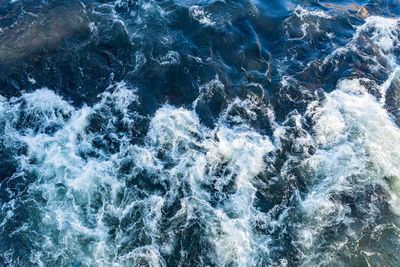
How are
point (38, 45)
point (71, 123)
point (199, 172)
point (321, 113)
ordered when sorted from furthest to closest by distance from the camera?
point (38, 45) → point (321, 113) → point (71, 123) → point (199, 172)

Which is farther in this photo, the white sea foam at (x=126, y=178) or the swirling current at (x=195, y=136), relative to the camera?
the swirling current at (x=195, y=136)

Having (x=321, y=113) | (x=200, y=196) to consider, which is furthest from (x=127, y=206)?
(x=321, y=113)

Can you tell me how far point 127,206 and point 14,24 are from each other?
30.5ft

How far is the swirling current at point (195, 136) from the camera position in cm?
776

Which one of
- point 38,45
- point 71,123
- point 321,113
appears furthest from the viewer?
point 38,45

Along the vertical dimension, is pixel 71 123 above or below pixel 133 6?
below

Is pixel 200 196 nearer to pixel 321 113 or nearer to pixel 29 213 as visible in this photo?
pixel 29 213

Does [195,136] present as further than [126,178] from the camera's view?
Yes

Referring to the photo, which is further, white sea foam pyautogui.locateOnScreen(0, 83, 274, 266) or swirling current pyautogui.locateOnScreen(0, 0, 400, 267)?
swirling current pyautogui.locateOnScreen(0, 0, 400, 267)

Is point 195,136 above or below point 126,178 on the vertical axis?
above

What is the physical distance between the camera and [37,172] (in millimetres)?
8664

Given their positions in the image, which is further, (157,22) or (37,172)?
(157,22)

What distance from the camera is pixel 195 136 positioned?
9.76 meters

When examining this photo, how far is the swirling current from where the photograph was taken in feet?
25.5
